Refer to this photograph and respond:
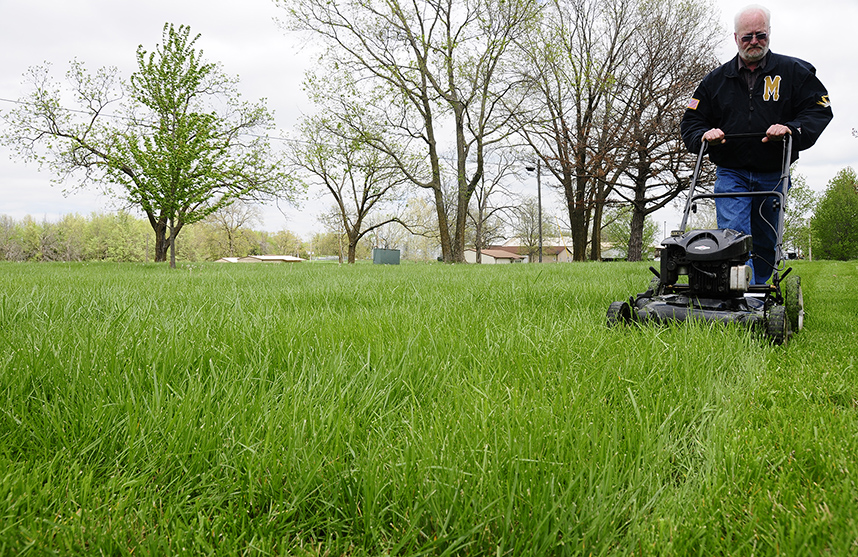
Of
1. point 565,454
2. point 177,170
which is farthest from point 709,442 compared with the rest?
point 177,170

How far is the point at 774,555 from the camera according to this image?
875mm

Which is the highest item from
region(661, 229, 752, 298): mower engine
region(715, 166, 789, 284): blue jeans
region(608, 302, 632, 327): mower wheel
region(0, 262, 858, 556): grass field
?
region(715, 166, 789, 284): blue jeans

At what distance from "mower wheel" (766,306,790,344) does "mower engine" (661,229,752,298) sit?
22cm

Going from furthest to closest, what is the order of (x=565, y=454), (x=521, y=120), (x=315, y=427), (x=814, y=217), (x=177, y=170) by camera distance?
(x=814, y=217)
(x=521, y=120)
(x=177, y=170)
(x=315, y=427)
(x=565, y=454)

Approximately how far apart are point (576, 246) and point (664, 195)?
16.0ft

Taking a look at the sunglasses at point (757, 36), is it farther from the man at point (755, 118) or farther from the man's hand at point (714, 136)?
the man's hand at point (714, 136)

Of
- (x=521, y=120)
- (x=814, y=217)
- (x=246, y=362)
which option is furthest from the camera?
(x=814, y=217)

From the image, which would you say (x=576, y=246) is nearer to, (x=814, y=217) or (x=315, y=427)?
(x=315, y=427)

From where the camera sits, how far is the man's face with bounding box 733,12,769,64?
3553 millimetres

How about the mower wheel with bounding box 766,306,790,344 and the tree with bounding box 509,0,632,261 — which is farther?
the tree with bounding box 509,0,632,261

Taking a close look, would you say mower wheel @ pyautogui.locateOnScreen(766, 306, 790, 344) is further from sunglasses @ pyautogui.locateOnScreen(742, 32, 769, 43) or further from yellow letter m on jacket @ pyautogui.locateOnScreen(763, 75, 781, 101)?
sunglasses @ pyautogui.locateOnScreen(742, 32, 769, 43)

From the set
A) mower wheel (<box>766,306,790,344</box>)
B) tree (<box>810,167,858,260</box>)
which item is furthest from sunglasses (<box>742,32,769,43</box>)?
tree (<box>810,167,858,260</box>)

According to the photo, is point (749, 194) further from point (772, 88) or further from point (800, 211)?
→ point (800, 211)

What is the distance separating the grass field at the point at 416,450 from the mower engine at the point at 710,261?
776mm
